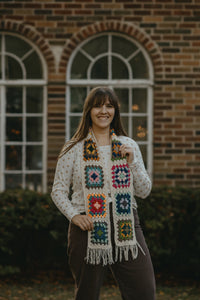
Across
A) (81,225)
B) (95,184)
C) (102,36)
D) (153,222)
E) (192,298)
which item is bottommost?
(192,298)

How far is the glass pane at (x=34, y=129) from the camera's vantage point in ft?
20.1

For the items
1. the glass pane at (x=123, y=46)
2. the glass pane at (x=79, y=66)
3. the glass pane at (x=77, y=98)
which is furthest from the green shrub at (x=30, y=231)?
the glass pane at (x=123, y=46)

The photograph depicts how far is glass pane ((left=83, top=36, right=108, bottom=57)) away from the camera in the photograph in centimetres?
612

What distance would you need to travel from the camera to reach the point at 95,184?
2816mm

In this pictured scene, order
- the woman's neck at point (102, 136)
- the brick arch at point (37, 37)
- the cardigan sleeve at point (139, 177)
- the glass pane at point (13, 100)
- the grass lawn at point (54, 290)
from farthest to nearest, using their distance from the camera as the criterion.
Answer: the glass pane at point (13, 100) < the brick arch at point (37, 37) < the grass lawn at point (54, 290) < the woman's neck at point (102, 136) < the cardigan sleeve at point (139, 177)

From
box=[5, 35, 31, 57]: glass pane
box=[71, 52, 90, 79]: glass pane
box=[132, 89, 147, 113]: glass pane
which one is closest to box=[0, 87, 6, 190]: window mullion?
box=[5, 35, 31, 57]: glass pane

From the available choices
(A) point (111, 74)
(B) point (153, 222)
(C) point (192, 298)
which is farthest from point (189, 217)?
(A) point (111, 74)

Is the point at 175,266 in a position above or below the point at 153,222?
below

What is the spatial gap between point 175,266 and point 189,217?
0.68 m

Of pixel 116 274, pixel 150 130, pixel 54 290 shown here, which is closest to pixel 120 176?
pixel 116 274

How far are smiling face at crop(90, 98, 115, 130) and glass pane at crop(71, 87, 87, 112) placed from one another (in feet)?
10.6

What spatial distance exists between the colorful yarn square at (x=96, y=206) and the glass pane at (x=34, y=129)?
11.4ft

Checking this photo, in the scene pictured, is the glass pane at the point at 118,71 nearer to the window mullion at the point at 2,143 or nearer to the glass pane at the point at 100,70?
the glass pane at the point at 100,70

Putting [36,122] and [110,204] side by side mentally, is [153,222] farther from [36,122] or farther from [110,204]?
[110,204]
